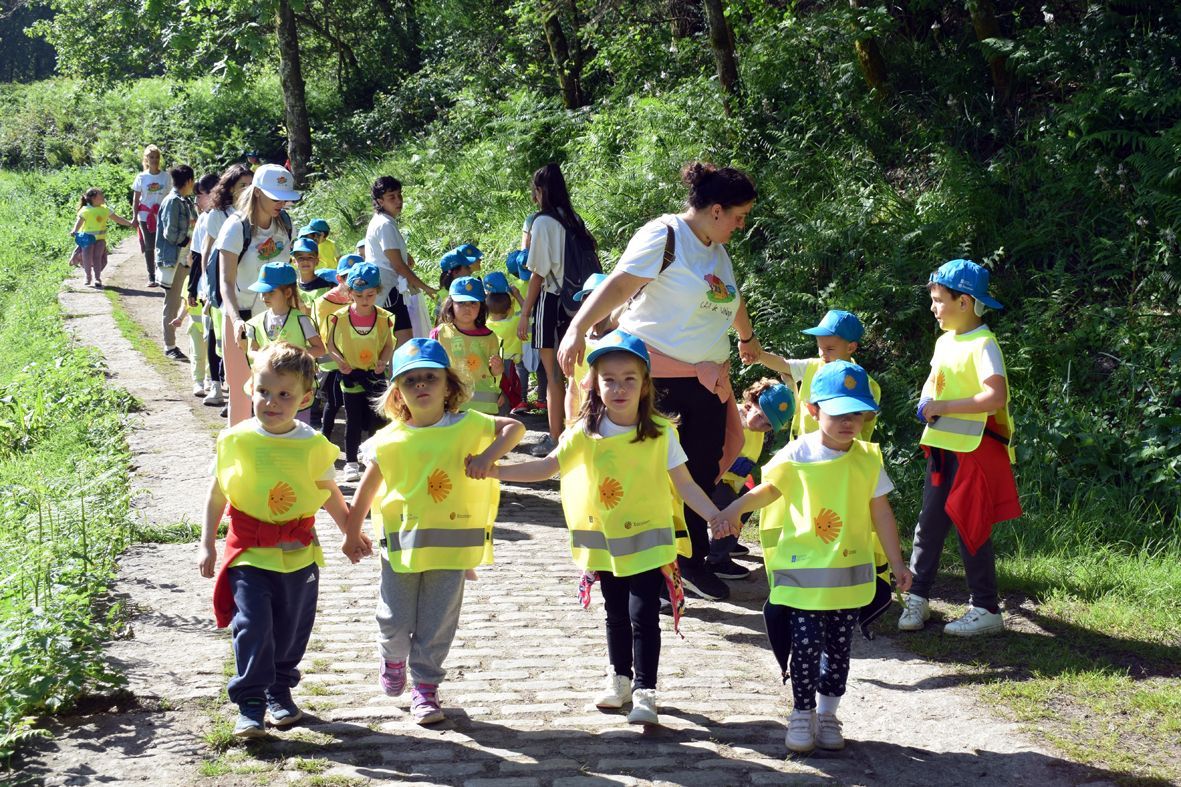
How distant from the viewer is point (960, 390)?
6.03 metres

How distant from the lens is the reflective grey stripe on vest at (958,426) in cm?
606

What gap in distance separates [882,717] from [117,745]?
2.99 m

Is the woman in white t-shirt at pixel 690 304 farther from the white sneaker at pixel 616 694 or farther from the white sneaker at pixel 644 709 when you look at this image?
the white sneaker at pixel 644 709

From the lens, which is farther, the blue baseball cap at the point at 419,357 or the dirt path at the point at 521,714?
the blue baseball cap at the point at 419,357

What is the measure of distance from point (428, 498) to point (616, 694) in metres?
1.10

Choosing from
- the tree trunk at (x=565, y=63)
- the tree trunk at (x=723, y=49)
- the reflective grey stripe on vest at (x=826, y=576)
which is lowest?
the reflective grey stripe on vest at (x=826, y=576)

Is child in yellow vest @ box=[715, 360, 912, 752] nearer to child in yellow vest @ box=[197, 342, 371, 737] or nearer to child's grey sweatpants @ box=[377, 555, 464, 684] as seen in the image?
Answer: child's grey sweatpants @ box=[377, 555, 464, 684]

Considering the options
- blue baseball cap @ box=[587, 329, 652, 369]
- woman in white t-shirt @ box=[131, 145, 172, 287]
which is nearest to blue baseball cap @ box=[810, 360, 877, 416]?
blue baseball cap @ box=[587, 329, 652, 369]

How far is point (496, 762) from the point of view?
4.66 metres

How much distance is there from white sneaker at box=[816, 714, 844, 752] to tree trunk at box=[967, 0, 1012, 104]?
8.06m

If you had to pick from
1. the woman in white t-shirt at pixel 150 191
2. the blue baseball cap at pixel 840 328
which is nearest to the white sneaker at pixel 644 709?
the blue baseball cap at pixel 840 328

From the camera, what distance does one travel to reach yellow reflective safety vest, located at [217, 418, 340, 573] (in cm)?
480

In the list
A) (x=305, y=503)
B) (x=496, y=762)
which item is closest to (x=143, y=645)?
(x=305, y=503)

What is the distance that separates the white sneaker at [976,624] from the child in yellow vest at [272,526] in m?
2.97
